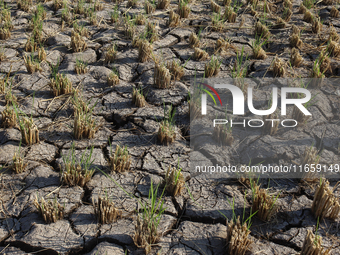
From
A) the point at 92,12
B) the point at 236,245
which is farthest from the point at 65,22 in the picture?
the point at 236,245

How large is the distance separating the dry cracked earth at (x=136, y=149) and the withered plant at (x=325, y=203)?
60 millimetres

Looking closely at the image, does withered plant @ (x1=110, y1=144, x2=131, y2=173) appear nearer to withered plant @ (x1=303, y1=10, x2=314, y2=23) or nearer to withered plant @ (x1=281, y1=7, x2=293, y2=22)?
withered plant @ (x1=281, y1=7, x2=293, y2=22)

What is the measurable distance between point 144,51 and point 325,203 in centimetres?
283

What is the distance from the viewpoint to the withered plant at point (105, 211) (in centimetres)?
263

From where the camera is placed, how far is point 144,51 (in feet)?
15.1

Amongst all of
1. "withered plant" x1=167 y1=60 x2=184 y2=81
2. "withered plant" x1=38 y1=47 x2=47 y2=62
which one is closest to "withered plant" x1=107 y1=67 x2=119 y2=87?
"withered plant" x1=167 y1=60 x2=184 y2=81

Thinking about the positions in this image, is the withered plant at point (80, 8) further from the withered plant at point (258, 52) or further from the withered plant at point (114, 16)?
the withered plant at point (258, 52)

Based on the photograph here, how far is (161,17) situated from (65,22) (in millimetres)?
1480

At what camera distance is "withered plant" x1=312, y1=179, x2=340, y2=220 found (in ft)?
8.93

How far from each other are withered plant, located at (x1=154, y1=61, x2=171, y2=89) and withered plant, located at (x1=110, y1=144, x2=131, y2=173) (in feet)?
4.18

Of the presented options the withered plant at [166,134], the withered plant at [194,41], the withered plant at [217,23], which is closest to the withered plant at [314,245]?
the withered plant at [166,134]

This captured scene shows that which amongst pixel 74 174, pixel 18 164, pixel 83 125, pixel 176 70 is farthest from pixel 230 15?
pixel 18 164

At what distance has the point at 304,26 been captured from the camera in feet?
18.4

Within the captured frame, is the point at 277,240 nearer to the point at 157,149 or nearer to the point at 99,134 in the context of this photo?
the point at 157,149
